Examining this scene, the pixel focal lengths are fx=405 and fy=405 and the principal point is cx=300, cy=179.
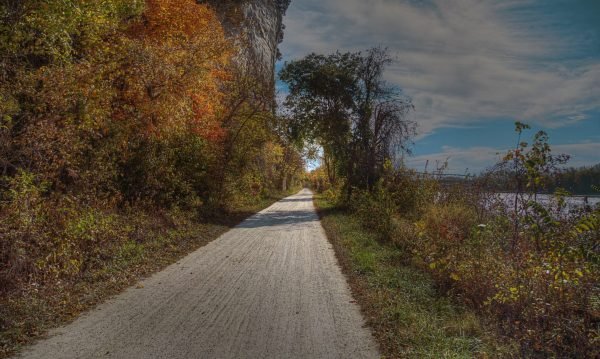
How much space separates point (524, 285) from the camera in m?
5.18

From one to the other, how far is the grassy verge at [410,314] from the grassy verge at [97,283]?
14.0 ft

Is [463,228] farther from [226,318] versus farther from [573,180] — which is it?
[226,318]

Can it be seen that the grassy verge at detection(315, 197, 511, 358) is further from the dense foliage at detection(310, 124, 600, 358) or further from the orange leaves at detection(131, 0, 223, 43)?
the orange leaves at detection(131, 0, 223, 43)

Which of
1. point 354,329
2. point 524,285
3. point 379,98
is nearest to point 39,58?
point 354,329

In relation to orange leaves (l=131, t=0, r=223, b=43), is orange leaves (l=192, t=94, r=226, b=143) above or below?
below

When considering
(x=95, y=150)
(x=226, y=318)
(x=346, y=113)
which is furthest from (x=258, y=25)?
(x=226, y=318)

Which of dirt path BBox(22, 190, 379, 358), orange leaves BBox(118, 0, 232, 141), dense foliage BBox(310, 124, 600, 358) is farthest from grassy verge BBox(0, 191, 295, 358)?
dense foliage BBox(310, 124, 600, 358)

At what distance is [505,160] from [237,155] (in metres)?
15.5

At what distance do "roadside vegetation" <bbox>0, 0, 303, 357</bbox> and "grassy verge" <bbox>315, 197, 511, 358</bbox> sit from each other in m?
4.35

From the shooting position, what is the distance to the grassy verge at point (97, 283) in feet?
16.9

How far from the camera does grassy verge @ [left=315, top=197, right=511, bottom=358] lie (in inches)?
188

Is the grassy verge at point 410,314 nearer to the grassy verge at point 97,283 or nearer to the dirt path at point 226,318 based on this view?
the dirt path at point 226,318

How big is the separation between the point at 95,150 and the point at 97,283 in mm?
4284

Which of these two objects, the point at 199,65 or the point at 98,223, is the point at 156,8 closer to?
the point at 199,65
